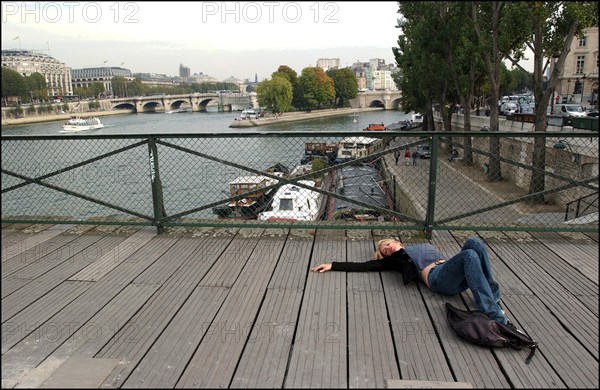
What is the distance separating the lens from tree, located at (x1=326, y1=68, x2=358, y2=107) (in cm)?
10425

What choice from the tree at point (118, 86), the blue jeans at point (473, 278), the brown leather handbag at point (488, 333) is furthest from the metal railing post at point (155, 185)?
the tree at point (118, 86)

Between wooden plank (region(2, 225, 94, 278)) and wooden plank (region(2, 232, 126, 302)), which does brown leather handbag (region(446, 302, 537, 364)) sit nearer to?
wooden plank (region(2, 232, 126, 302))

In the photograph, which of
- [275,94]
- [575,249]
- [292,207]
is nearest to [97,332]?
[575,249]

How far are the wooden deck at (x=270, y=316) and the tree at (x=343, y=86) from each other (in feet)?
330

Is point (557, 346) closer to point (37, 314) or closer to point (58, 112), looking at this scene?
point (37, 314)

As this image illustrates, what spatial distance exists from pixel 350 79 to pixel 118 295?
108214 mm

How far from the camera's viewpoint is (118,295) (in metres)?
3.72

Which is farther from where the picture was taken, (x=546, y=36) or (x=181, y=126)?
(x=181, y=126)

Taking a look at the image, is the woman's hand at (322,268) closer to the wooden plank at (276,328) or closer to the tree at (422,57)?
the wooden plank at (276,328)

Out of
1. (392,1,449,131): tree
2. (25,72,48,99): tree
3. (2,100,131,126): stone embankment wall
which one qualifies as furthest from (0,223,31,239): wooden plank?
(392,1,449,131): tree

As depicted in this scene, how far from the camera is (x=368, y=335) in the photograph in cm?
304

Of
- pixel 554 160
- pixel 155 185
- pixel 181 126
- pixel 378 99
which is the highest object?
pixel 378 99

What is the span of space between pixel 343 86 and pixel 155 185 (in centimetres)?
10315

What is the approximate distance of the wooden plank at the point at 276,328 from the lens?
8.56 feet
